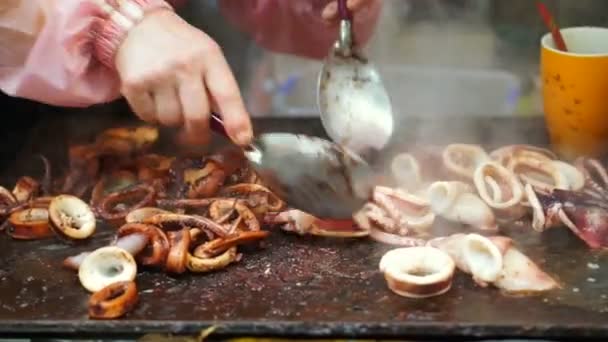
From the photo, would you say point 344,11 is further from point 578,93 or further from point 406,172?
point 578,93

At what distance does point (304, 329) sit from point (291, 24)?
2.43ft

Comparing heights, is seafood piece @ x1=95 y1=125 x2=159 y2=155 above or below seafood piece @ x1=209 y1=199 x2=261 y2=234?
above

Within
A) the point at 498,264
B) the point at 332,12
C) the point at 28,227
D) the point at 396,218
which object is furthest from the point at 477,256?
the point at 28,227

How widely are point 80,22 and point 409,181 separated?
48 centimetres

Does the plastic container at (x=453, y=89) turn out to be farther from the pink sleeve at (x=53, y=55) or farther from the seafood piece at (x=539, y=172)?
the pink sleeve at (x=53, y=55)

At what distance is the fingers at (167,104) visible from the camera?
3.13 feet

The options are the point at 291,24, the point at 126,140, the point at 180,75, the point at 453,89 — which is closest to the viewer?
the point at 180,75

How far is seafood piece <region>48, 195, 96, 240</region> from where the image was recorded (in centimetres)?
104

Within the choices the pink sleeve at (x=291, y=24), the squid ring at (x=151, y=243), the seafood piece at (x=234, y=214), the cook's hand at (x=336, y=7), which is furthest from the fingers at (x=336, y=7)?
the squid ring at (x=151, y=243)

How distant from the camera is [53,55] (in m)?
1.02

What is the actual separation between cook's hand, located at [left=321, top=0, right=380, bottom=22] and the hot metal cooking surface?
1.17ft

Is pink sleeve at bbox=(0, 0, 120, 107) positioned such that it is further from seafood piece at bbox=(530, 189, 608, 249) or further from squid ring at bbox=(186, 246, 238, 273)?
seafood piece at bbox=(530, 189, 608, 249)

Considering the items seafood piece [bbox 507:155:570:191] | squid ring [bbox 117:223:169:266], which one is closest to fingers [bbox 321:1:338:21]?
seafood piece [bbox 507:155:570:191]

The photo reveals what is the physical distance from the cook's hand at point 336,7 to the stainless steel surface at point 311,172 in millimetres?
284
